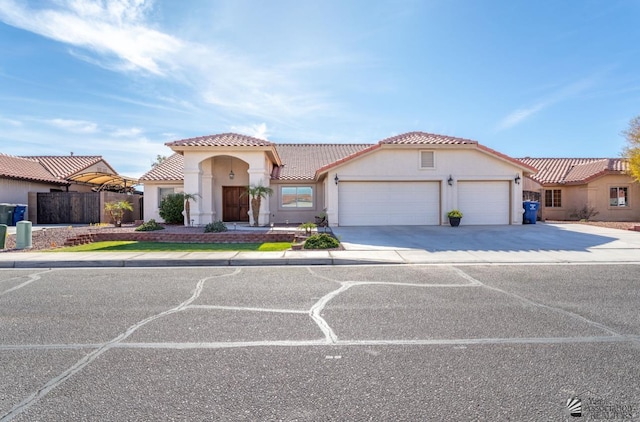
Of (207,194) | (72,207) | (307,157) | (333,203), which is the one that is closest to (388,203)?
(333,203)

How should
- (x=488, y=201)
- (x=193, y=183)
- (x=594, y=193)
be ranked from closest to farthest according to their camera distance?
(x=193, y=183)
(x=488, y=201)
(x=594, y=193)

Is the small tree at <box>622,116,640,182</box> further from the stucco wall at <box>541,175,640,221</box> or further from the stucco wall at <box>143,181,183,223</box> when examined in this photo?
the stucco wall at <box>143,181,183,223</box>

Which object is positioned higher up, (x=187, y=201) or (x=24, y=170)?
(x=24, y=170)

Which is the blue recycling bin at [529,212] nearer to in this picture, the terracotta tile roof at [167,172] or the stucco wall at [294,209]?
the stucco wall at [294,209]

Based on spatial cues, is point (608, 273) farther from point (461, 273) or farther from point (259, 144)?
point (259, 144)

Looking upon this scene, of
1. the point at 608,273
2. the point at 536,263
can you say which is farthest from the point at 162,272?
the point at 608,273

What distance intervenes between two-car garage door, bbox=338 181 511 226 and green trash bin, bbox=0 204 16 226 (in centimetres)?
1819

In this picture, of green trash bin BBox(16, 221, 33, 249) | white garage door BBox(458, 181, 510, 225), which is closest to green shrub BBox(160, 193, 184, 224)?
green trash bin BBox(16, 221, 33, 249)

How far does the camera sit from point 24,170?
951 inches

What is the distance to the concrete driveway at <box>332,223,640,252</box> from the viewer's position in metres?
11.7

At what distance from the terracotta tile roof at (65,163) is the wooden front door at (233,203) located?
14.5 m

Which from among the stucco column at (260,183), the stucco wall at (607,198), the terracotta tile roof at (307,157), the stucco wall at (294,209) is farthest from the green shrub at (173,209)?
the stucco wall at (607,198)

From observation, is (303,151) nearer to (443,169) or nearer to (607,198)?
(443,169)

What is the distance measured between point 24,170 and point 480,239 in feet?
94.3
